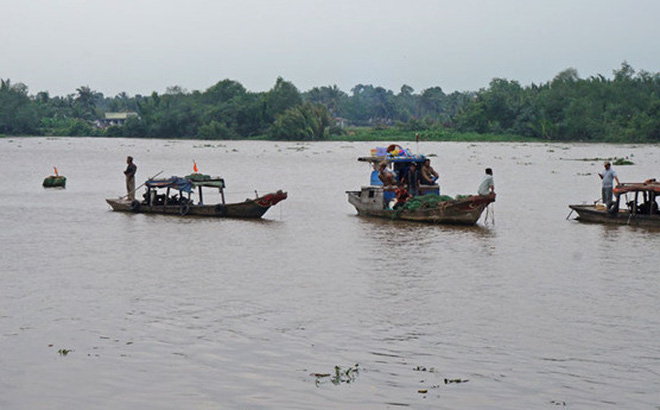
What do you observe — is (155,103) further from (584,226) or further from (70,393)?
(70,393)

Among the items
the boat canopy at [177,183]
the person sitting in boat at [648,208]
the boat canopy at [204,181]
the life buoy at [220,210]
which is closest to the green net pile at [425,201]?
the person sitting in boat at [648,208]

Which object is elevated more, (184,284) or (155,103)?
(155,103)

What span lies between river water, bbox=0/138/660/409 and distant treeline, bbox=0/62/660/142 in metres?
90.1

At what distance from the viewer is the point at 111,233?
2433cm

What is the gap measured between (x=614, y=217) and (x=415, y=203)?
570 centimetres

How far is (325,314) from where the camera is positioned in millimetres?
13680

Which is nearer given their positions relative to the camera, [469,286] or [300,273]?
[469,286]

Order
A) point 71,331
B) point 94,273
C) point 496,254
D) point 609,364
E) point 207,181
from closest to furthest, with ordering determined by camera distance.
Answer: point 609,364 < point 71,331 < point 94,273 < point 496,254 < point 207,181

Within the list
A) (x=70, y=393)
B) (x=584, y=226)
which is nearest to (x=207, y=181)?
(x=584, y=226)

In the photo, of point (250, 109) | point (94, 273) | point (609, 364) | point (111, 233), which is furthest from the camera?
→ point (250, 109)

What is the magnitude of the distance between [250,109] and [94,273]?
110808 millimetres

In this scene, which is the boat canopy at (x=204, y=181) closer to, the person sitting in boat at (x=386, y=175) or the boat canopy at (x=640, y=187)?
the person sitting in boat at (x=386, y=175)

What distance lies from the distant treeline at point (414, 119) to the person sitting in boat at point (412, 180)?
8510cm

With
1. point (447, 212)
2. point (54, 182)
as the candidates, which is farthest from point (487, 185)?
point (54, 182)
